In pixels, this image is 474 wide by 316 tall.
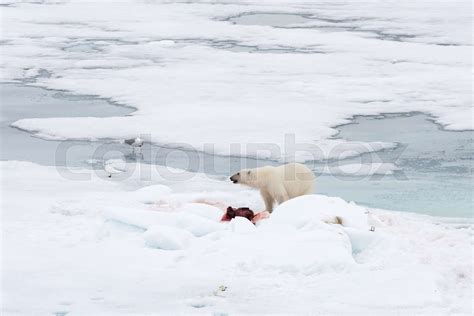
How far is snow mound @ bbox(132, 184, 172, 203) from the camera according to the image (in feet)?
22.7

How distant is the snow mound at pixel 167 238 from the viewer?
5.30 meters

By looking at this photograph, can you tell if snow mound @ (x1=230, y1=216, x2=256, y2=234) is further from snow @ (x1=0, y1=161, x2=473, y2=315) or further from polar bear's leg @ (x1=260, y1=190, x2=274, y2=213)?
polar bear's leg @ (x1=260, y1=190, x2=274, y2=213)

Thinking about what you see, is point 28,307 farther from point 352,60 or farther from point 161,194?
point 352,60

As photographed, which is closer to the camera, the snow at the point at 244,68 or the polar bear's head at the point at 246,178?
the polar bear's head at the point at 246,178

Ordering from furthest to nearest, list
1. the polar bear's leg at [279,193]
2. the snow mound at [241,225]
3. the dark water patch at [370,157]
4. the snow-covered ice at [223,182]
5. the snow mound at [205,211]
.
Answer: the dark water patch at [370,157] → the polar bear's leg at [279,193] → the snow mound at [205,211] → the snow mound at [241,225] → the snow-covered ice at [223,182]

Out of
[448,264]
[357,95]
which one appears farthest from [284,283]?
[357,95]

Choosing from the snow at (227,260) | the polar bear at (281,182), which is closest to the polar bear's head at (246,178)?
the polar bear at (281,182)

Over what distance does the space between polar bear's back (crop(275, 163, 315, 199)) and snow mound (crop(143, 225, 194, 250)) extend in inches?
64.0

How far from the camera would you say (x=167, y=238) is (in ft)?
17.5

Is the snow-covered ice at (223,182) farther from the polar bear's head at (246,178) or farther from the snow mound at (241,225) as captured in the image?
the polar bear's head at (246,178)

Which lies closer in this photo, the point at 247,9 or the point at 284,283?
the point at 284,283

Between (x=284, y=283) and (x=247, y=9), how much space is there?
21.8 meters

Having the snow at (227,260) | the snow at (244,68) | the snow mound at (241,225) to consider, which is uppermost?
the snow at (244,68)

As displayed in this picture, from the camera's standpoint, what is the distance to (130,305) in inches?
171
